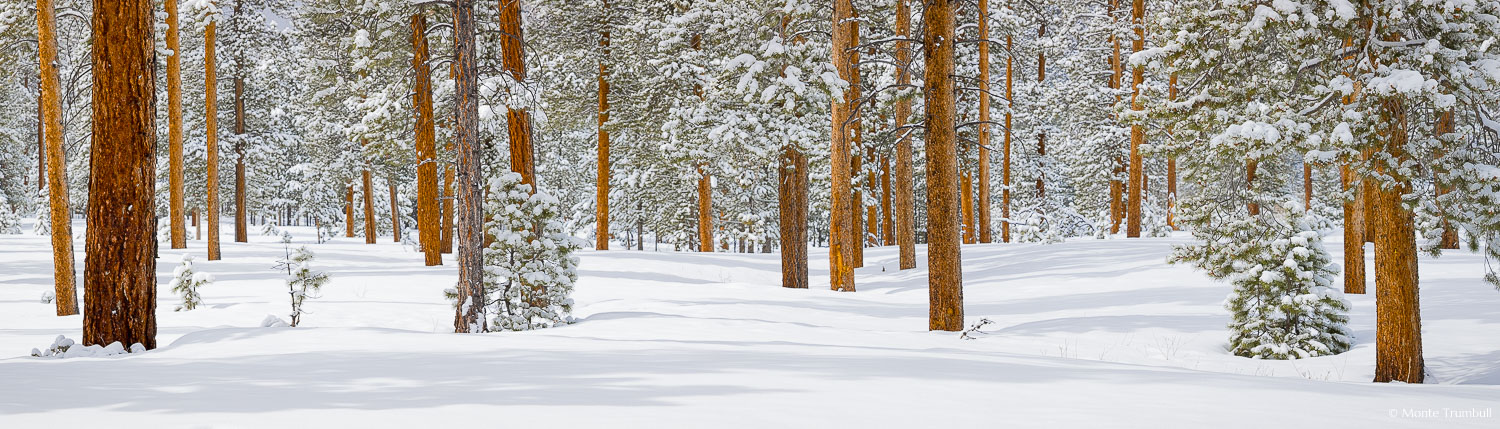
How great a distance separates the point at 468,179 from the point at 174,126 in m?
11.5

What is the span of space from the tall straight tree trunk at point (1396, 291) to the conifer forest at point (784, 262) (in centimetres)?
2

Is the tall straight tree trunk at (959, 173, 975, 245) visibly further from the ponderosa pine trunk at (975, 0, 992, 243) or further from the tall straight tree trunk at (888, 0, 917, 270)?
the tall straight tree trunk at (888, 0, 917, 270)

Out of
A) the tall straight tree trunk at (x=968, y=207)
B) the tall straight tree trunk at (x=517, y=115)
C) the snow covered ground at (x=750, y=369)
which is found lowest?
the snow covered ground at (x=750, y=369)

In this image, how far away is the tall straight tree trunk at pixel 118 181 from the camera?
24.9 ft

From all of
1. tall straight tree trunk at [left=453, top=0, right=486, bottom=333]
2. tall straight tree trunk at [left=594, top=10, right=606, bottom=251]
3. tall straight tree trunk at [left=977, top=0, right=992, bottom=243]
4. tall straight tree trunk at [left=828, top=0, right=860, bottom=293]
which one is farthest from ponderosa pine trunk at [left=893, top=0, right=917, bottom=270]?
tall straight tree trunk at [left=453, top=0, right=486, bottom=333]

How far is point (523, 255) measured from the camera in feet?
36.8

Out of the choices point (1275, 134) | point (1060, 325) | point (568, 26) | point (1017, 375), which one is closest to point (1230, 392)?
point (1017, 375)

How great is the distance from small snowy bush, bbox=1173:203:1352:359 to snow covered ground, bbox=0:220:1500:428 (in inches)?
12.0

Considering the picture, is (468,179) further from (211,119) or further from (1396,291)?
(211,119)

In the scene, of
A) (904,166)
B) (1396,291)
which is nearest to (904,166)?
(904,166)

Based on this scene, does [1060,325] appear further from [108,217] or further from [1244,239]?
[108,217]

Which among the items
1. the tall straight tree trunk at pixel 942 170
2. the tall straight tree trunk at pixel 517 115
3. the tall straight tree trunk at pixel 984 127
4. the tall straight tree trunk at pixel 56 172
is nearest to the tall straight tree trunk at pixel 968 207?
the tall straight tree trunk at pixel 984 127

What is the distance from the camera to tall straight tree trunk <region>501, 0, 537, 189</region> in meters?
12.5

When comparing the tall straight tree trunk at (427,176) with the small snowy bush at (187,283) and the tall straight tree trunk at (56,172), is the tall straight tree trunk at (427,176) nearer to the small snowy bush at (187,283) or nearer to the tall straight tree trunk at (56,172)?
the small snowy bush at (187,283)
